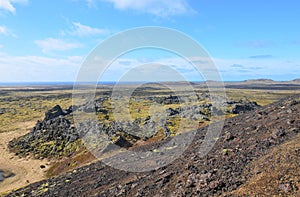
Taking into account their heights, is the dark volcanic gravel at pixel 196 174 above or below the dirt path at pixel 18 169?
above

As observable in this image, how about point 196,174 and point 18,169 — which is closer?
point 196,174

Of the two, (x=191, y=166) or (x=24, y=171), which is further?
(x=24, y=171)

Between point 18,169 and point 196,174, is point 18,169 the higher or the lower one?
the lower one

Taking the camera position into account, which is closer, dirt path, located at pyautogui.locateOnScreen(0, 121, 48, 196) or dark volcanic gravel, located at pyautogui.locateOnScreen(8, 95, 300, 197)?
dark volcanic gravel, located at pyautogui.locateOnScreen(8, 95, 300, 197)

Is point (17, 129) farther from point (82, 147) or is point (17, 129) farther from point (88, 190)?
point (88, 190)

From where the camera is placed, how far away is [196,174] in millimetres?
21016

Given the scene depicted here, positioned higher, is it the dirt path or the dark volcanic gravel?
the dark volcanic gravel

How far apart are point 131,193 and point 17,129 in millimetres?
72851

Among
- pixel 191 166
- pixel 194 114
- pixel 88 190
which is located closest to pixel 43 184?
pixel 88 190

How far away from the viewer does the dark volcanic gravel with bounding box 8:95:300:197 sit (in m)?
19.5

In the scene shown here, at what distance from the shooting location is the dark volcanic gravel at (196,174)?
19.5 metres

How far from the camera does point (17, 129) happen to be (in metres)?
83.0

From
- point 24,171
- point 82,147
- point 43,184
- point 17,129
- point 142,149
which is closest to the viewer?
point 43,184

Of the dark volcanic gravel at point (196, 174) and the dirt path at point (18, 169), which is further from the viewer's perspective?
the dirt path at point (18, 169)
